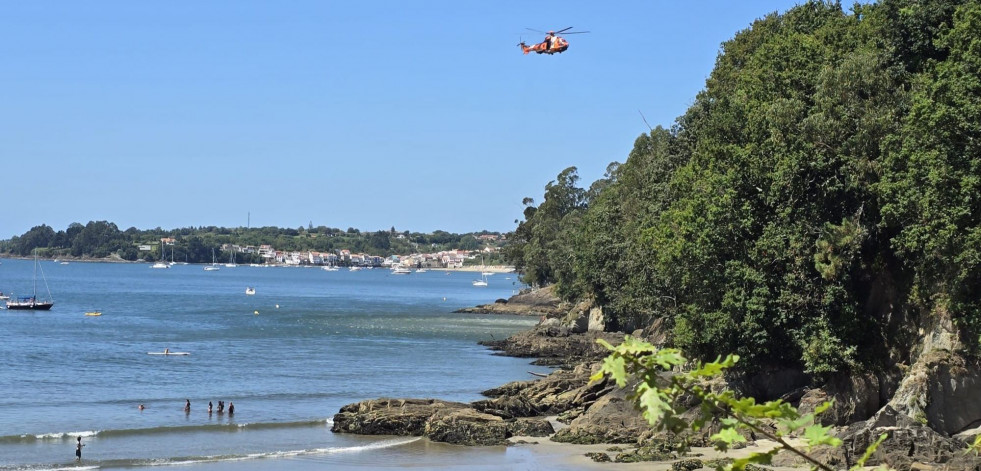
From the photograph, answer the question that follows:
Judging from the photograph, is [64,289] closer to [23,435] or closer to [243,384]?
[243,384]

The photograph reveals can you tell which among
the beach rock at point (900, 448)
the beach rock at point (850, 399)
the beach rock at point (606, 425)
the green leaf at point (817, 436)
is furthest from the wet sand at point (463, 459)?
the green leaf at point (817, 436)

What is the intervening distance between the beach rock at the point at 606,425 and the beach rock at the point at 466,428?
217 cm

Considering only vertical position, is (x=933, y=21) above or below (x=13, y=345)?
above

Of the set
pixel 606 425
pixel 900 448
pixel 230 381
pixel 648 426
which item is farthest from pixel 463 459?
pixel 230 381

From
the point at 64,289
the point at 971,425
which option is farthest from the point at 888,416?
the point at 64,289

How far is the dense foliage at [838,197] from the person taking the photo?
102 ft

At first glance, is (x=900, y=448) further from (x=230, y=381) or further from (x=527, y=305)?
(x=527, y=305)

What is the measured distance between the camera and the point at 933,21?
118 feet

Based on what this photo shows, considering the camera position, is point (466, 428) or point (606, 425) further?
point (466, 428)

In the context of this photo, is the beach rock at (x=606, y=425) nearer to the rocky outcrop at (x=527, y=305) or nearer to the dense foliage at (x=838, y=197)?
the dense foliage at (x=838, y=197)

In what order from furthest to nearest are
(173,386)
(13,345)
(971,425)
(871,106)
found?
(13,345)
(173,386)
(871,106)
(971,425)

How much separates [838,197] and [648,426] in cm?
1461

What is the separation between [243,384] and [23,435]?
58.2 feet

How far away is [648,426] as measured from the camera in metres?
25.8
